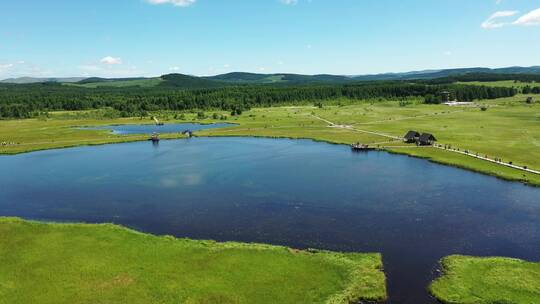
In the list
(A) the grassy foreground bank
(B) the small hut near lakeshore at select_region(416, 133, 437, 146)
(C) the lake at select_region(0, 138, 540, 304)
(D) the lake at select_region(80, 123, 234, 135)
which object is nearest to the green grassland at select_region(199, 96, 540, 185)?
(B) the small hut near lakeshore at select_region(416, 133, 437, 146)

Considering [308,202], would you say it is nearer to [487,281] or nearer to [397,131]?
[487,281]

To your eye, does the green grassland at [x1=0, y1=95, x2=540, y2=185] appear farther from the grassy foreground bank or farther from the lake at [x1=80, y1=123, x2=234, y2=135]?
the grassy foreground bank

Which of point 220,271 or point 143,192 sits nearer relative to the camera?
point 220,271

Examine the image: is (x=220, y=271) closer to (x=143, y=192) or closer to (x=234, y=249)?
(x=234, y=249)

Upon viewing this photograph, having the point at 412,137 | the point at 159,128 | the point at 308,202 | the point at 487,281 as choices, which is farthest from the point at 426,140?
the point at 159,128

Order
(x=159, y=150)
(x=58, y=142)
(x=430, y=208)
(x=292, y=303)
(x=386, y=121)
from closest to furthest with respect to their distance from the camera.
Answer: (x=292, y=303) → (x=430, y=208) → (x=159, y=150) → (x=58, y=142) → (x=386, y=121)

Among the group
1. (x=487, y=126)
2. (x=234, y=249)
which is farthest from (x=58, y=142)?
(x=487, y=126)

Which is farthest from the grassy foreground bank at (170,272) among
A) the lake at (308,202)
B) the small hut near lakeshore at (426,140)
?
the small hut near lakeshore at (426,140)
